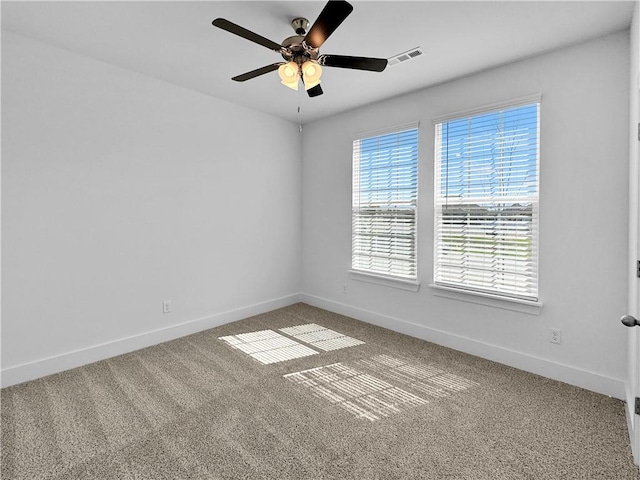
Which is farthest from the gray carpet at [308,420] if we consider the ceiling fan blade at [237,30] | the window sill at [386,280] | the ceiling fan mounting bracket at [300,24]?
the ceiling fan mounting bracket at [300,24]

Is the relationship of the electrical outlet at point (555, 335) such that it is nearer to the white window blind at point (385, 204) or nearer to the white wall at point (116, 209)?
the white window blind at point (385, 204)

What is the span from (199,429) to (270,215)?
117 inches

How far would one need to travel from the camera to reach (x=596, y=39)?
2557 mm

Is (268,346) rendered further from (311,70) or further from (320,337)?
(311,70)

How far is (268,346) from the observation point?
354cm

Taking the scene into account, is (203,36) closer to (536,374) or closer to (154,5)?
(154,5)

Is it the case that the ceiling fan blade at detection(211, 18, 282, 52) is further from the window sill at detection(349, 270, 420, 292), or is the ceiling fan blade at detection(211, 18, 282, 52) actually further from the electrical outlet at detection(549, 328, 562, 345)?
the electrical outlet at detection(549, 328, 562, 345)

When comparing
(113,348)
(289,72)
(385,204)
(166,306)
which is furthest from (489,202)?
(113,348)

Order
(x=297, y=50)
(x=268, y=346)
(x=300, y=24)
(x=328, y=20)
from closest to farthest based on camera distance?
1. (x=328, y=20)
2. (x=297, y=50)
3. (x=300, y=24)
4. (x=268, y=346)

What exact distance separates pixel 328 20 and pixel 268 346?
2.87 metres

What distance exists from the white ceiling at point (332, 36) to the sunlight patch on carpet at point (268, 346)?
2.66m

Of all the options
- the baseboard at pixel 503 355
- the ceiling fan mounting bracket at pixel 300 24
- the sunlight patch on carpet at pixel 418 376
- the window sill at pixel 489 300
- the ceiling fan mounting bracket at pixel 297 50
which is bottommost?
the sunlight patch on carpet at pixel 418 376

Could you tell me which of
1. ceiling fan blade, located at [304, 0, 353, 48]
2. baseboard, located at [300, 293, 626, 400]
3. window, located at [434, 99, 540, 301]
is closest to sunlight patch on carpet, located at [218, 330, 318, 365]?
baseboard, located at [300, 293, 626, 400]

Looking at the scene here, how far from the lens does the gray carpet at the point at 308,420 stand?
72.3 inches
